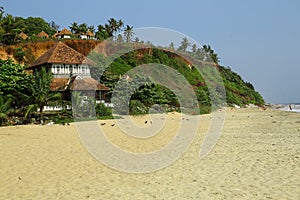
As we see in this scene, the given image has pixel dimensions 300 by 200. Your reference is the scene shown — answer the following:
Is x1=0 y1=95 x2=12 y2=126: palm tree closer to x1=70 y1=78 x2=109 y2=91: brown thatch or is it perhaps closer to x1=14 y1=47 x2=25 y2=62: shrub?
x1=70 y1=78 x2=109 y2=91: brown thatch

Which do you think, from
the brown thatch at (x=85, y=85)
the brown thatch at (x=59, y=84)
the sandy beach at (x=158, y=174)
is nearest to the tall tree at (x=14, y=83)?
the brown thatch at (x=59, y=84)

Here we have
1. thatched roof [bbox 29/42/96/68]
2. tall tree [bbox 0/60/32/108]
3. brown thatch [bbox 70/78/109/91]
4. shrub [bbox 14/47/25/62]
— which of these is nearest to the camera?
tall tree [bbox 0/60/32/108]

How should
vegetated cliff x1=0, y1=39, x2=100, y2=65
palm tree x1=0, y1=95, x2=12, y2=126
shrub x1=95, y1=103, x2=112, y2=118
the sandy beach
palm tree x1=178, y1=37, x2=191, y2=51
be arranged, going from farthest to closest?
palm tree x1=178, y1=37, x2=191, y2=51 < vegetated cliff x1=0, y1=39, x2=100, y2=65 < shrub x1=95, y1=103, x2=112, y2=118 < palm tree x1=0, y1=95, x2=12, y2=126 < the sandy beach

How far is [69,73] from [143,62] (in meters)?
20.7

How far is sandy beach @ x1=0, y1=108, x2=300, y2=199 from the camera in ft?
25.0

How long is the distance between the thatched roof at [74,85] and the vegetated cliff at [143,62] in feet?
8.40

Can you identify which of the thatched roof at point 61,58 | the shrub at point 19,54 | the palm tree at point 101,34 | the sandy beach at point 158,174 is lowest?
the sandy beach at point 158,174

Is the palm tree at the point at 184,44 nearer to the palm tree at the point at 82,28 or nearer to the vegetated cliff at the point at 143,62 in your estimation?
the vegetated cliff at the point at 143,62

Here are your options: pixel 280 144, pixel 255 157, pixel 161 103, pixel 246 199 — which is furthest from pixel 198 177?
pixel 161 103

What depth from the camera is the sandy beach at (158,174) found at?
300 inches

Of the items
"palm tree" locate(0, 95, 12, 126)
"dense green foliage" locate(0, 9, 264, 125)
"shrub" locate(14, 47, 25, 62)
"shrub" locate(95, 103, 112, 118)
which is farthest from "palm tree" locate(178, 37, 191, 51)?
"palm tree" locate(0, 95, 12, 126)

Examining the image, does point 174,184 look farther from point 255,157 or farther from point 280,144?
point 280,144

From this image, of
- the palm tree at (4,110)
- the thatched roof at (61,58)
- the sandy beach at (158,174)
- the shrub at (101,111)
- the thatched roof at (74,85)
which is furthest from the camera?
the thatched roof at (61,58)

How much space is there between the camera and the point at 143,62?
51.7 m
